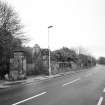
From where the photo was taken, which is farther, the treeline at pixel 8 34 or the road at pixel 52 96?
the treeline at pixel 8 34

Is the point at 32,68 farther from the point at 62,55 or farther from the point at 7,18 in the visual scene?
the point at 62,55

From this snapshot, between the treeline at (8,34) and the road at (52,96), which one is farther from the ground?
the treeline at (8,34)

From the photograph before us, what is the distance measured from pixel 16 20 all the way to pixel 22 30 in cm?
151

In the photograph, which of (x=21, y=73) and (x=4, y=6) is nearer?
(x=21, y=73)

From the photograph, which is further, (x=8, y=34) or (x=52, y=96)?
(x=8, y=34)

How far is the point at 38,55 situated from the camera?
95.1ft

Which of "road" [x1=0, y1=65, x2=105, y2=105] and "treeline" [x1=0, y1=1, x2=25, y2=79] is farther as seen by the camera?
"treeline" [x1=0, y1=1, x2=25, y2=79]

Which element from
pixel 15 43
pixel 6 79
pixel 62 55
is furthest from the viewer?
pixel 62 55

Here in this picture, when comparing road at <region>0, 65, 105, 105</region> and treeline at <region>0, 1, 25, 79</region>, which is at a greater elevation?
treeline at <region>0, 1, 25, 79</region>

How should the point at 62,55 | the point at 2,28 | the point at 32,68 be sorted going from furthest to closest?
the point at 62,55
the point at 32,68
the point at 2,28

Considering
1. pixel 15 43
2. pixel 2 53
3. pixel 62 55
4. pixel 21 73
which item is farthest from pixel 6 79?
pixel 62 55

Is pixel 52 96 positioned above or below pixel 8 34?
below

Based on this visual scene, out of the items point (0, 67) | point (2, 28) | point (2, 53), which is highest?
point (2, 28)

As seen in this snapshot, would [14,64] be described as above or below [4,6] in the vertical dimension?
below
